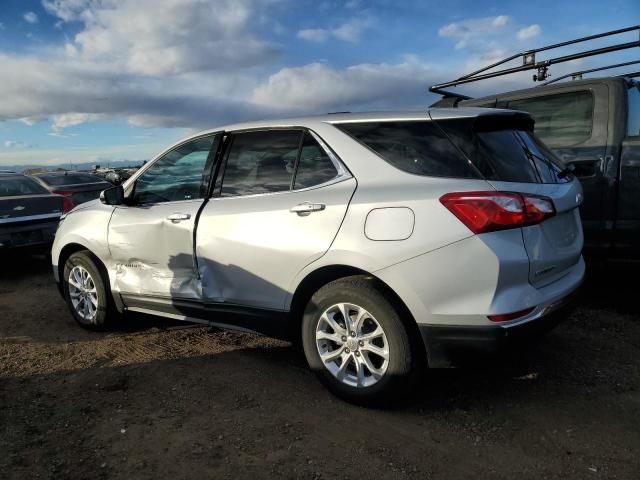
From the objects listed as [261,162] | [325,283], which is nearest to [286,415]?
[325,283]

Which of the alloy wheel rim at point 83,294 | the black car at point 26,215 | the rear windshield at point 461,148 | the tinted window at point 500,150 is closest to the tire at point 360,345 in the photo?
the rear windshield at point 461,148

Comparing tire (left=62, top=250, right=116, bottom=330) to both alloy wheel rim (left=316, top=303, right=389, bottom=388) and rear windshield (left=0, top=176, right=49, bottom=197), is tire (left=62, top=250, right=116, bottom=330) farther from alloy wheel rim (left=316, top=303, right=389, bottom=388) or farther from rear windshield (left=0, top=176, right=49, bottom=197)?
rear windshield (left=0, top=176, right=49, bottom=197)

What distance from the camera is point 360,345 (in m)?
2.96

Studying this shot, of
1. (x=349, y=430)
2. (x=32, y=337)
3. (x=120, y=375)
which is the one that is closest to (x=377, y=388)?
(x=349, y=430)

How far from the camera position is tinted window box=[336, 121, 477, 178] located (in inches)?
108

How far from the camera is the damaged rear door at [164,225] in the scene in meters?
3.73

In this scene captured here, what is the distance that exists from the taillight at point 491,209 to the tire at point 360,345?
2.02 ft

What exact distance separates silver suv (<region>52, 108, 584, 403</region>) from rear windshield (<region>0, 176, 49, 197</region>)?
458 centimetres

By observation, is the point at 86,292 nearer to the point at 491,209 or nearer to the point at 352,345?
the point at 352,345

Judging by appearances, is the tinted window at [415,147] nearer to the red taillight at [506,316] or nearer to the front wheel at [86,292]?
the red taillight at [506,316]

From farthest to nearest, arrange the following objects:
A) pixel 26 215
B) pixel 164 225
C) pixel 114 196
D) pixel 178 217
→ pixel 26 215 → pixel 114 196 → pixel 164 225 → pixel 178 217

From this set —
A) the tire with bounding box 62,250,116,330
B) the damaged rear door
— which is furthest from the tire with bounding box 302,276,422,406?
the tire with bounding box 62,250,116,330

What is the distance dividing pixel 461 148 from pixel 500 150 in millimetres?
236

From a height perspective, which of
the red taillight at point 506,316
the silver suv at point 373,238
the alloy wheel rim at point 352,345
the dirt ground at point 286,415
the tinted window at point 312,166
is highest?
the tinted window at point 312,166
